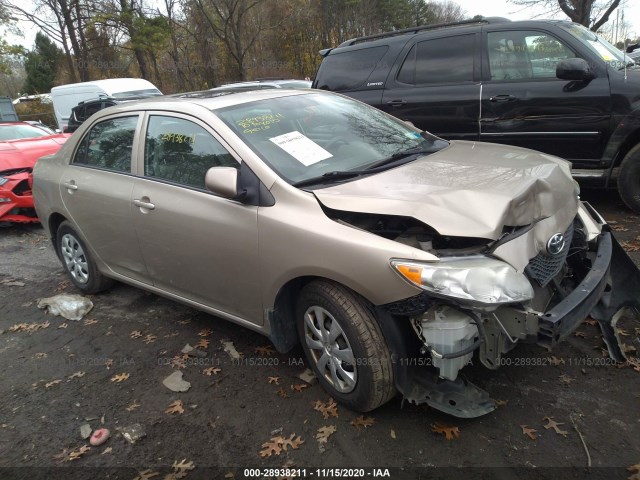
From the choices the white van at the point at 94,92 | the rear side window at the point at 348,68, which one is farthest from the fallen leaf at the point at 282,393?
the white van at the point at 94,92

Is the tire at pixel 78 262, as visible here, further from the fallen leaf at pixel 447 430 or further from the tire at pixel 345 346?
the fallen leaf at pixel 447 430

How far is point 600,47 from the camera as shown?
16.9ft

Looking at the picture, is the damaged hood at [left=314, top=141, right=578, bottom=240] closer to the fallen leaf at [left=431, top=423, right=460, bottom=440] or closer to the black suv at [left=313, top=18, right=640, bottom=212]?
the fallen leaf at [left=431, top=423, right=460, bottom=440]

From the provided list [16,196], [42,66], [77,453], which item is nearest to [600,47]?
[77,453]

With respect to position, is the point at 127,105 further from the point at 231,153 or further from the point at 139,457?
the point at 139,457

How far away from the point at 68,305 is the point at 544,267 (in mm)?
4100

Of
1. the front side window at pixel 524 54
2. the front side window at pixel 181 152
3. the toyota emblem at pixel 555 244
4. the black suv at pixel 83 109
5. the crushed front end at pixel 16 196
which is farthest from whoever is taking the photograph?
the black suv at pixel 83 109

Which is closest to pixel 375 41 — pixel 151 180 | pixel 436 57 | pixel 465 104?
pixel 436 57

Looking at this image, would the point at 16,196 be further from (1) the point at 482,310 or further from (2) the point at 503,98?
(1) the point at 482,310

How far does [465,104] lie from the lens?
5488 millimetres

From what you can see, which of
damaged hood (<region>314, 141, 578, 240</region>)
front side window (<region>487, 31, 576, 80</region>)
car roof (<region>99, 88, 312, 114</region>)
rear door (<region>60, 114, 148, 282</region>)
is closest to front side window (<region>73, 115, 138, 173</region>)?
rear door (<region>60, 114, 148, 282</region>)

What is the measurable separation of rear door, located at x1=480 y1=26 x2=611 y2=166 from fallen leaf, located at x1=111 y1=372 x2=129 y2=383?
4442 millimetres

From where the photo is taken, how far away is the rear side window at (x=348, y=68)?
6285 mm

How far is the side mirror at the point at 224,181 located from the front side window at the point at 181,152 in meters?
0.18
